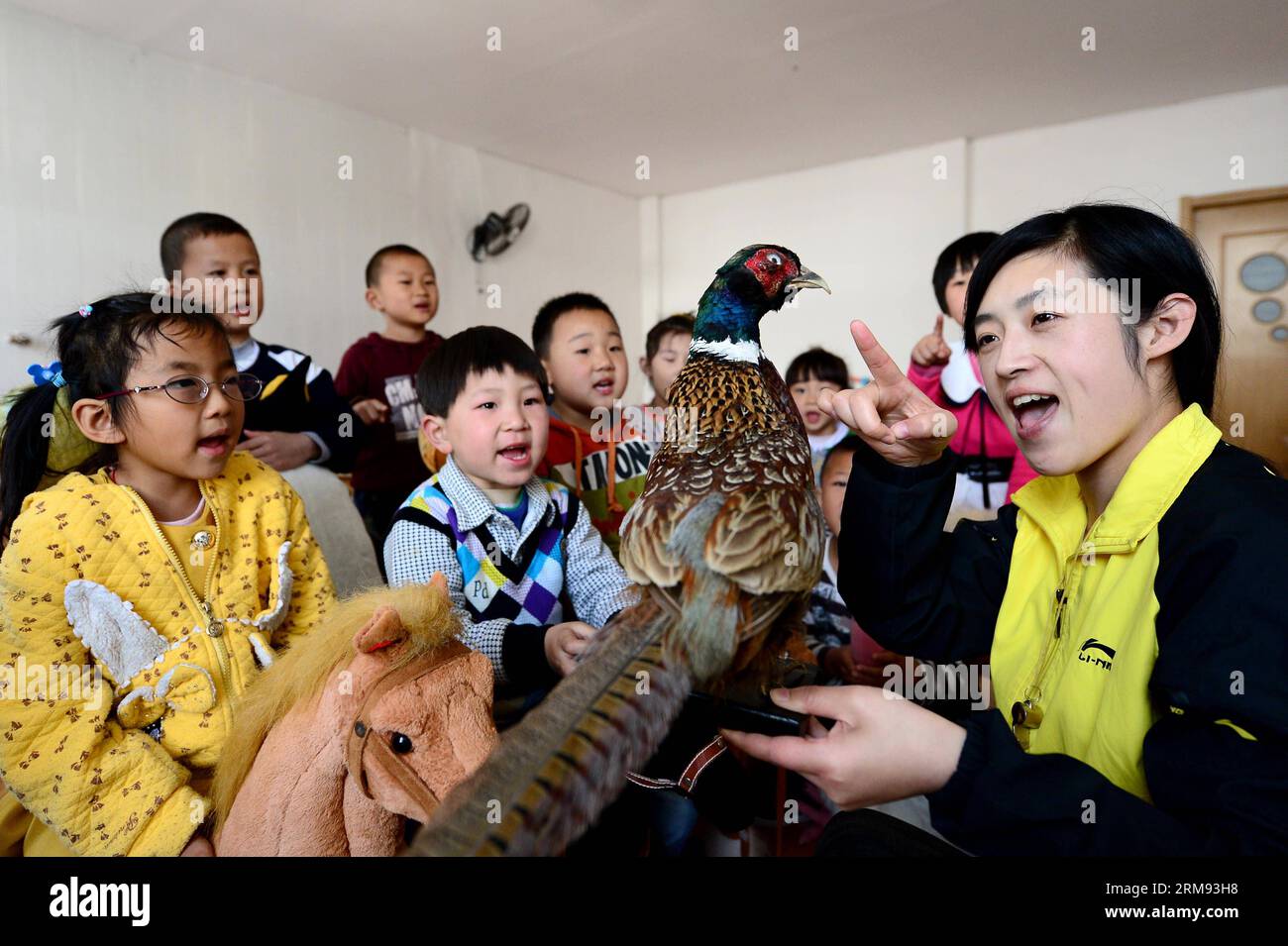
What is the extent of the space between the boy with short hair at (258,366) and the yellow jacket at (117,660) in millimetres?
817

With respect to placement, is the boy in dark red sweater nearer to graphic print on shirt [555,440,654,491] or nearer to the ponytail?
graphic print on shirt [555,440,654,491]

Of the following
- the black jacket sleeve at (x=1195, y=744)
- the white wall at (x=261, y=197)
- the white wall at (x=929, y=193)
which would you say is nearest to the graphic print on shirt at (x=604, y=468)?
the black jacket sleeve at (x=1195, y=744)

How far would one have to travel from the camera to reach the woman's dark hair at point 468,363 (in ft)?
5.95

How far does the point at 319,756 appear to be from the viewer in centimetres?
101

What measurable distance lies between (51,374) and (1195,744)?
1.92 metres

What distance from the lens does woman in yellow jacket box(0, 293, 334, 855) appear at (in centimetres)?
118

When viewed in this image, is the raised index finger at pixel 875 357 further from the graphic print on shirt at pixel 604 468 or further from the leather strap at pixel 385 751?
the graphic print on shirt at pixel 604 468

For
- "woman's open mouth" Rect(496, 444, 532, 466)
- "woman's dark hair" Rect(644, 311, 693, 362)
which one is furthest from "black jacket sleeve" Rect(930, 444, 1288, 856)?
"woman's dark hair" Rect(644, 311, 693, 362)
